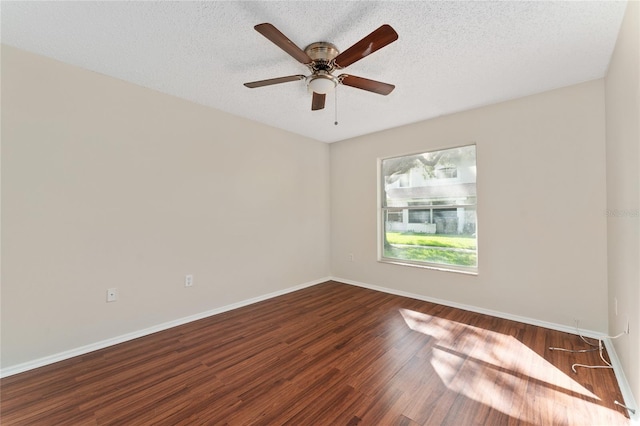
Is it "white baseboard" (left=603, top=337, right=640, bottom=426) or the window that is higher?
the window

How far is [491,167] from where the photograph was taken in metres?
3.06

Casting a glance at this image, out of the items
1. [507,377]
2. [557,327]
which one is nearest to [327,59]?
[507,377]

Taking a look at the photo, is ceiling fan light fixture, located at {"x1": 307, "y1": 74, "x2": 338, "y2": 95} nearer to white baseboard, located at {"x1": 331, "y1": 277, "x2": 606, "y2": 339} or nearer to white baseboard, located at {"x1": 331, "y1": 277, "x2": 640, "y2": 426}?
white baseboard, located at {"x1": 331, "y1": 277, "x2": 640, "y2": 426}

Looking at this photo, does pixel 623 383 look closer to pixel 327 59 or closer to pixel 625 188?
pixel 625 188

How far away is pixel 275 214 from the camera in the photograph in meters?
3.86

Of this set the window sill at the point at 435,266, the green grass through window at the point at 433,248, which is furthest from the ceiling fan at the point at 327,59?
the window sill at the point at 435,266

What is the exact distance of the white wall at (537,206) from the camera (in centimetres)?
248

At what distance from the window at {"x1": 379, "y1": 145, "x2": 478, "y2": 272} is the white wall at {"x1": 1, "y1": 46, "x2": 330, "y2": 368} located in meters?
1.84

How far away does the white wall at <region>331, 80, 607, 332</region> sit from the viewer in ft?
8.14

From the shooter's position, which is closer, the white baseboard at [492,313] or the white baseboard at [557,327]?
the white baseboard at [557,327]

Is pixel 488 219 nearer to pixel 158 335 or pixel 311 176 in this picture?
pixel 311 176

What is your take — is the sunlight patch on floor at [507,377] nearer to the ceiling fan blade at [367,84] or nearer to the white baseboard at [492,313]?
the white baseboard at [492,313]

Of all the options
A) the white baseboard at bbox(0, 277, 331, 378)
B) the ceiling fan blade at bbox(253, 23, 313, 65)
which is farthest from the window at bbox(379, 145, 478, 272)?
the ceiling fan blade at bbox(253, 23, 313, 65)

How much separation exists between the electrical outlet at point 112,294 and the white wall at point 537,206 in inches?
139
